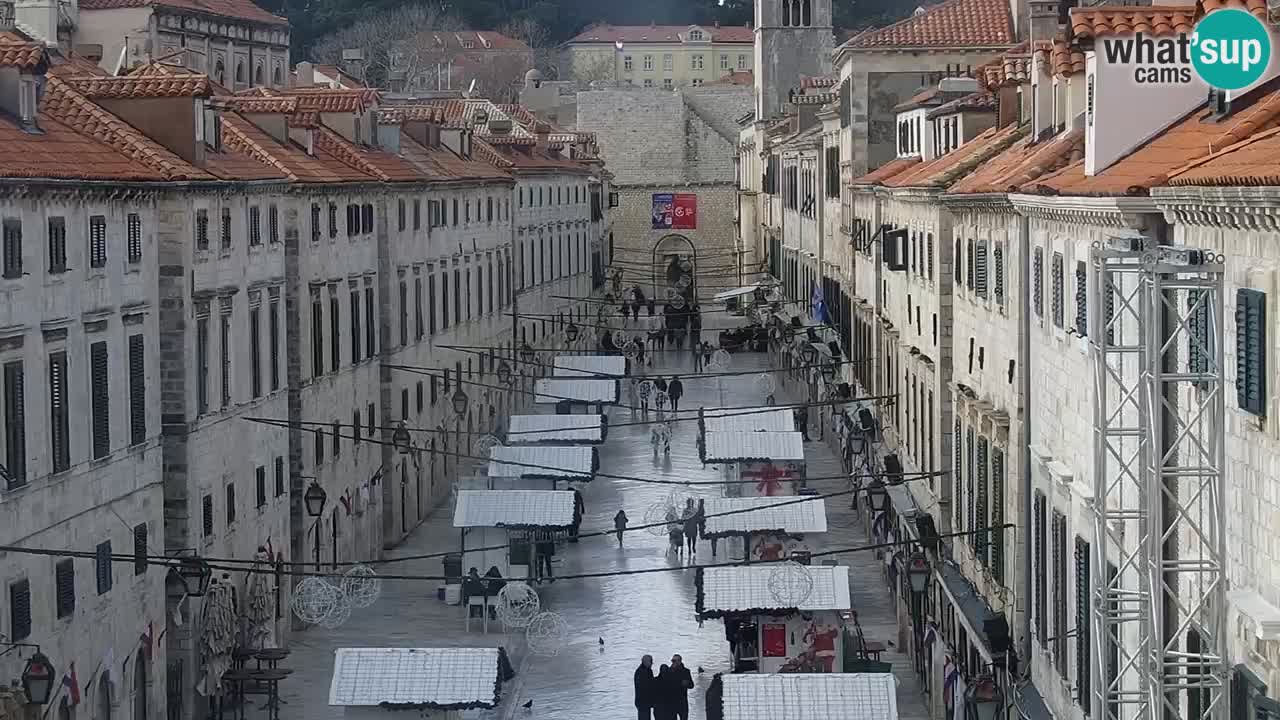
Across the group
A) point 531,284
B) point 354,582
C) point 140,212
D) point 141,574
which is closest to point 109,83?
point 140,212

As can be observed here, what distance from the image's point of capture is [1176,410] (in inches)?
632

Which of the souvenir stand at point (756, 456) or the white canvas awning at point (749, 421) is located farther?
the white canvas awning at point (749, 421)

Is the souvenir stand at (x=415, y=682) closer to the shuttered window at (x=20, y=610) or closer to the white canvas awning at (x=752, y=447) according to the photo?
the shuttered window at (x=20, y=610)

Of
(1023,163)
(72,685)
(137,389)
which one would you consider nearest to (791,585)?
(1023,163)

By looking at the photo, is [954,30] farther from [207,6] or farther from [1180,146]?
[207,6]

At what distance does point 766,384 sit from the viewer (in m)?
73.4

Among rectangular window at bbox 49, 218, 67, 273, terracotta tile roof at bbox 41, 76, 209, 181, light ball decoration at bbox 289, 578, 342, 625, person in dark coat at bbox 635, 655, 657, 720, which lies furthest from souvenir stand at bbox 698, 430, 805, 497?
rectangular window at bbox 49, 218, 67, 273

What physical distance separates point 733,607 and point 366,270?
18690 millimetres

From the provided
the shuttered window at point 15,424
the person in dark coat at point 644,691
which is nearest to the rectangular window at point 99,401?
the shuttered window at point 15,424

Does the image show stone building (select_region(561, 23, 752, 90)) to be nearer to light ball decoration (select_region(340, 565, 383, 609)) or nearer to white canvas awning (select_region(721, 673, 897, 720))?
light ball decoration (select_region(340, 565, 383, 609))

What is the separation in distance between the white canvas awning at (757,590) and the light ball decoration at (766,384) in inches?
1447

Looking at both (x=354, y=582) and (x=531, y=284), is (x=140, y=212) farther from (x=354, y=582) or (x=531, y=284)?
(x=531, y=284)

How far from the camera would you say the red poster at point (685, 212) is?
121m

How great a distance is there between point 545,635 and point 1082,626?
19328 mm
